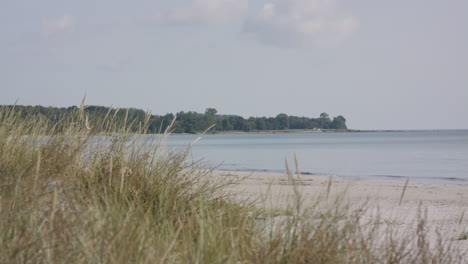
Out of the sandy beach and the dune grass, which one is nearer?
the dune grass

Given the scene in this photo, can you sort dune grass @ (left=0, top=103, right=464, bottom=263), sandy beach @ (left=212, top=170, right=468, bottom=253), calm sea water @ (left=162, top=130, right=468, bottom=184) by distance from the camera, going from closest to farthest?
dune grass @ (left=0, top=103, right=464, bottom=263)
sandy beach @ (left=212, top=170, right=468, bottom=253)
calm sea water @ (left=162, top=130, right=468, bottom=184)

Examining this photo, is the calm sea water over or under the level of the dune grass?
under

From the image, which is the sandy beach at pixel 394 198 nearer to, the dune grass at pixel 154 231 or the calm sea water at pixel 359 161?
the calm sea water at pixel 359 161

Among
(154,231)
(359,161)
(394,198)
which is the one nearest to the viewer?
(154,231)

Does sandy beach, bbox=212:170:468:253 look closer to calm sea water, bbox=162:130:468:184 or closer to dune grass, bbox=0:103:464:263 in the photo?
calm sea water, bbox=162:130:468:184

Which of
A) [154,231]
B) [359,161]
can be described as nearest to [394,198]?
[154,231]

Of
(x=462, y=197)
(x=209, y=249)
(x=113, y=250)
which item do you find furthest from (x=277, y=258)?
(x=462, y=197)

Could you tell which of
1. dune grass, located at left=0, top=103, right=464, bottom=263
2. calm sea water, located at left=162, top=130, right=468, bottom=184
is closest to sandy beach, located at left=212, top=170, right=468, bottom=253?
calm sea water, located at left=162, top=130, right=468, bottom=184

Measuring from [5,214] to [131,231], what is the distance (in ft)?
2.05

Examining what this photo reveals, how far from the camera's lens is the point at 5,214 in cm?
265

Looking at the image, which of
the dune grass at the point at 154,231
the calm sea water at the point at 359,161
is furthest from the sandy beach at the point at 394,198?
the dune grass at the point at 154,231

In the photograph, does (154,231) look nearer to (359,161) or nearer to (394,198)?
(394,198)

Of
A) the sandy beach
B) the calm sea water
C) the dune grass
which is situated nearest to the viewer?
the dune grass

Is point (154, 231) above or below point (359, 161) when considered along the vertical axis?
above
